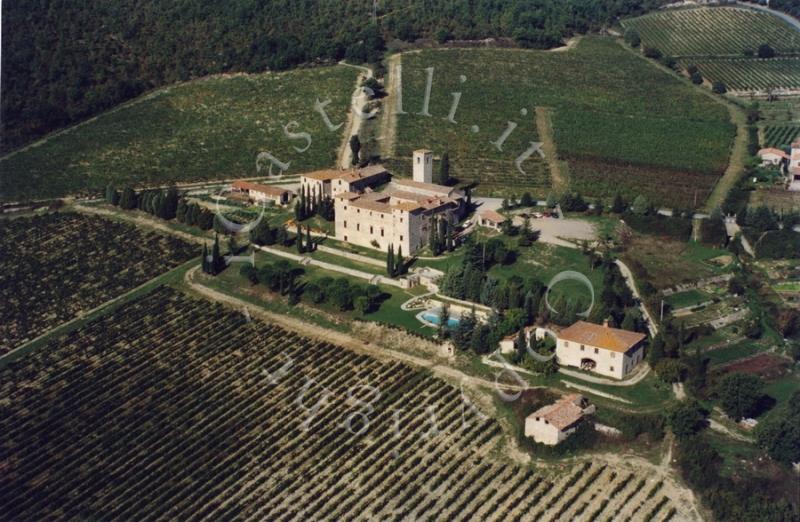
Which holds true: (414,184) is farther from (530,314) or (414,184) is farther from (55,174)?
(55,174)

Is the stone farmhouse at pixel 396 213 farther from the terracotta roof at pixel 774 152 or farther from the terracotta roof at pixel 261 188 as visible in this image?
the terracotta roof at pixel 774 152

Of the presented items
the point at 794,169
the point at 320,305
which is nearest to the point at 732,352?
the point at 320,305

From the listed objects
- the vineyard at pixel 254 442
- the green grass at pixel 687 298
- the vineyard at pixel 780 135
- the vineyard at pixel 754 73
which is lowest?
the vineyard at pixel 254 442

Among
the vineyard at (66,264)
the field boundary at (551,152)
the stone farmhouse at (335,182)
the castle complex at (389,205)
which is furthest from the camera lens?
the field boundary at (551,152)

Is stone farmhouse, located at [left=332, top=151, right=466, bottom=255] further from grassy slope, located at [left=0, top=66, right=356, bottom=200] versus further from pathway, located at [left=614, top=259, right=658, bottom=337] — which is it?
grassy slope, located at [left=0, top=66, right=356, bottom=200]

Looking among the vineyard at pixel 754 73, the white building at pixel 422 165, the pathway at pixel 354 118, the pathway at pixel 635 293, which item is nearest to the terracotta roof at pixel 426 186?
the white building at pixel 422 165

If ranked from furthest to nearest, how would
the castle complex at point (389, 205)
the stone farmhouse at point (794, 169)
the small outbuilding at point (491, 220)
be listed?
the stone farmhouse at point (794, 169)
the small outbuilding at point (491, 220)
the castle complex at point (389, 205)

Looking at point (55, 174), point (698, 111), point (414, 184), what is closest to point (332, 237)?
point (414, 184)

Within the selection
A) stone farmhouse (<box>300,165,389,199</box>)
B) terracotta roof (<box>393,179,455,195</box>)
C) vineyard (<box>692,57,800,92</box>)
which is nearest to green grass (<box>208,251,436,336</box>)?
stone farmhouse (<box>300,165,389,199</box>)
